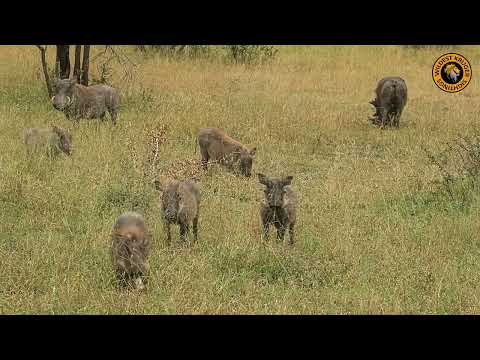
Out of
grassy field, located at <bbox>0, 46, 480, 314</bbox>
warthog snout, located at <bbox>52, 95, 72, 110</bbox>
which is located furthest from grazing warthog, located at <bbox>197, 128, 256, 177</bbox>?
warthog snout, located at <bbox>52, 95, 72, 110</bbox>

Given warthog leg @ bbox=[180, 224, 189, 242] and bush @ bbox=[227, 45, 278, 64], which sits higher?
bush @ bbox=[227, 45, 278, 64]

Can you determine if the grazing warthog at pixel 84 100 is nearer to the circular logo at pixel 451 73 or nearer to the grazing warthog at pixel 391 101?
the grazing warthog at pixel 391 101

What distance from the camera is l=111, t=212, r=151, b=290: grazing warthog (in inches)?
243

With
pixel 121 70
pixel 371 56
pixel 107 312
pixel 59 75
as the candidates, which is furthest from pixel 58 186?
pixel 371 56

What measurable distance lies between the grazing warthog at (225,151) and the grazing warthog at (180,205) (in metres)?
2.66

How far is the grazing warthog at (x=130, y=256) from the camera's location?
6160mm

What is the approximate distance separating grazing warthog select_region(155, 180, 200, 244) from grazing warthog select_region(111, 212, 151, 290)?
0.88m

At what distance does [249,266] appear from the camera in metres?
6.79

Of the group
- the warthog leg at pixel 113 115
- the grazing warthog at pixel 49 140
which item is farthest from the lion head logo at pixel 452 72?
the grazing warthog at pixel 49 140

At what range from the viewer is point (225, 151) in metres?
10.6

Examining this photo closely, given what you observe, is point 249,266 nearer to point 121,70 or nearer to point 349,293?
point 349,293

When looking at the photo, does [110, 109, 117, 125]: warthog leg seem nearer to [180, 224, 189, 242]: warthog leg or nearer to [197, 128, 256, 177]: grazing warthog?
[197, 128, 256, 177]: grazing warthog

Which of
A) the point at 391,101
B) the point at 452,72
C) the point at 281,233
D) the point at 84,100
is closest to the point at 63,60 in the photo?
the point at 84,100

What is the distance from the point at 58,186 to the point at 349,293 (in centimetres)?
389
